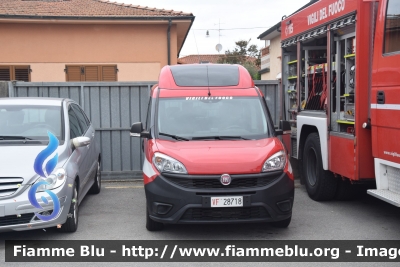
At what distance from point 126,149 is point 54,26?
25.8ft

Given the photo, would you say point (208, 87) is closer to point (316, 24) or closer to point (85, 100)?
point (316, 24)

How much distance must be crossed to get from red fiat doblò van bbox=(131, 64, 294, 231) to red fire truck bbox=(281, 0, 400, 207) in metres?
0.94

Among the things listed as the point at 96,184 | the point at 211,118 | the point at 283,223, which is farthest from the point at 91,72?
the point at 283,223

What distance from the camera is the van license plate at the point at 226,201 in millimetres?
6059

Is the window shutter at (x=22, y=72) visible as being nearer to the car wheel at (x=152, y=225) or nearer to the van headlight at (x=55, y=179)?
the van headlight at (x=55, y=179)

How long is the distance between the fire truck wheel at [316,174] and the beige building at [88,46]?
9199mm

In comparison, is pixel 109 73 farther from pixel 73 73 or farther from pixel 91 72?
pixel 73 73

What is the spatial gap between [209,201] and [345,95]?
266 centimetres

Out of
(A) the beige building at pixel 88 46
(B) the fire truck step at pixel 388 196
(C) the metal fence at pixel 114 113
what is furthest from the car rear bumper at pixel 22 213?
(A) the beige building at pixel 88 46

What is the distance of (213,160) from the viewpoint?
6203mm

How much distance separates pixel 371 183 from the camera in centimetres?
728

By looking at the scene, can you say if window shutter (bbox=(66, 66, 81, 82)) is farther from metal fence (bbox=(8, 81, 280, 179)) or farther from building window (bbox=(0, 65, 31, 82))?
metal fence (bbox=(8, 81, 280, 179))

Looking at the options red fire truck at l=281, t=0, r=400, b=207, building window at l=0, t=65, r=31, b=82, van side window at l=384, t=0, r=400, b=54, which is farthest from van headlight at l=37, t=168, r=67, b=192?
building window at l=0, t=65, r=31, b=82

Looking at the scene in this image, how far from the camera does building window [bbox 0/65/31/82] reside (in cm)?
1694
